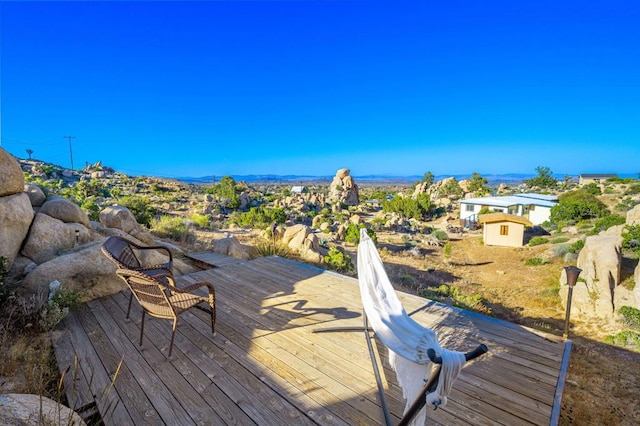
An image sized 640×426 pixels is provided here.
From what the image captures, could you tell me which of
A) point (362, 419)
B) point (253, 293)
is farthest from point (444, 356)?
point (253, 293)

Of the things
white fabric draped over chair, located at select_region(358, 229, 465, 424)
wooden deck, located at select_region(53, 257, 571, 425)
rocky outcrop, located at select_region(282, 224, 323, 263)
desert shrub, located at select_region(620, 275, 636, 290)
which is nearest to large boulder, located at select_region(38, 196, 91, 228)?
wooden deck, located at select_region(53, 257, 571, 425)

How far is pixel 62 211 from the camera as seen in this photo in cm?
534

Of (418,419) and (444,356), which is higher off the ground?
(444,356)

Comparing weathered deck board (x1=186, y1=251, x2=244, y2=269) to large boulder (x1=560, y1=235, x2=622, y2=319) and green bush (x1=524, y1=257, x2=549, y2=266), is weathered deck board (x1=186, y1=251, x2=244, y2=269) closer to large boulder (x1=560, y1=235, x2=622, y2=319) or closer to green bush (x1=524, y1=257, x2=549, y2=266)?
large boulder (x1=560, y1=235, x2=622, y2=319)

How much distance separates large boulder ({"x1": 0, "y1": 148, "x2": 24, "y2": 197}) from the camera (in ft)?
14.6

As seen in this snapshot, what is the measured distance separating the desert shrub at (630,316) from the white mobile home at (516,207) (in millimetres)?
20855

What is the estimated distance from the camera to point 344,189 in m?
47.5

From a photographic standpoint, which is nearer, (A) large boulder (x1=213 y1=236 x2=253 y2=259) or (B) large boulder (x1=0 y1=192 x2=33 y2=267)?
(B) large boulder (x1=0 y1=192 x2=33 y2=267)

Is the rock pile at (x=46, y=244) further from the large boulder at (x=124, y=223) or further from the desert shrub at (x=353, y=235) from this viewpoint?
the desert shrub at (x=353, y=235)

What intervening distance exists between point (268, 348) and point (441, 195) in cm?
4777

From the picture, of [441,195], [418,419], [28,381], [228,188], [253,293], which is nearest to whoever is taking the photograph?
[418,419]

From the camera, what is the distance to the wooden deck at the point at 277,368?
2.15 m

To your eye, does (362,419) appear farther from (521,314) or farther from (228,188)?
(228,188)

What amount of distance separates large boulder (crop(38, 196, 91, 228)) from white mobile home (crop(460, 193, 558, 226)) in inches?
1110
